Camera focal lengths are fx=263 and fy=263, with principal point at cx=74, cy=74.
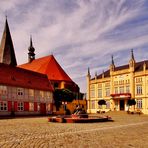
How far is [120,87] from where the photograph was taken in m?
71.8

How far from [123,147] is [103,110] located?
213 ft

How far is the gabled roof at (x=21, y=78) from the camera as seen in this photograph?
4501 cm

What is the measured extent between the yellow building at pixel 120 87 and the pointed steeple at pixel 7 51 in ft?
80.7

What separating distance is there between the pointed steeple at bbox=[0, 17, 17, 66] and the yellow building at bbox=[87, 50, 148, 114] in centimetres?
2459

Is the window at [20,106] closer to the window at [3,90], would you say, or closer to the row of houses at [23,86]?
the row of houses at [23,86]

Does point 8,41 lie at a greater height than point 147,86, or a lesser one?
greater

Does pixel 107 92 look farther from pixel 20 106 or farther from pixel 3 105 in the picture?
pixel 3 105

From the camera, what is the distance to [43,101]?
53969 mm

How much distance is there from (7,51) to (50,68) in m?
12.5

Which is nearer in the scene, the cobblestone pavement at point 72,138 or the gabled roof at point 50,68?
the cobblestone pavement at point 72,138

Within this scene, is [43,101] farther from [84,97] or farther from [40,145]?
[40,145]

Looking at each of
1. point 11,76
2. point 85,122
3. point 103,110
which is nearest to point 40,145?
point 85,122

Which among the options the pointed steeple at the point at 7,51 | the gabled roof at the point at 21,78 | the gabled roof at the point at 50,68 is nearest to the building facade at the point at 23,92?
the gabled roof at the point at 21,78

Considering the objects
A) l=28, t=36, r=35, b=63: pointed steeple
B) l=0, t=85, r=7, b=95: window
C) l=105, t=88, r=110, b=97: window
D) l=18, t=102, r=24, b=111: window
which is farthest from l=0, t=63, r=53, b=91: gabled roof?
l=28, t=36, r=35, b=63: pointed steeple
